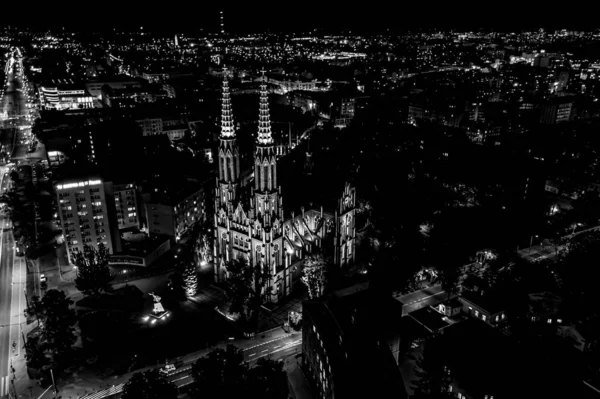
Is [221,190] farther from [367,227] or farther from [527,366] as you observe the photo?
[527,366]

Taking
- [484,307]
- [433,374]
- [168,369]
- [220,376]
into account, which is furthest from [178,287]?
[484,307]

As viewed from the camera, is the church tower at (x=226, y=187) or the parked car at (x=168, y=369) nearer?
the parked car at (x=168, y=369)

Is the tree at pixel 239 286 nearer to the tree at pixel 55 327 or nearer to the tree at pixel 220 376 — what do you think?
the tree at pixel 220 376

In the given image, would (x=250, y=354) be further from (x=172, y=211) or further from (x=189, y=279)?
(x=172, y=211)

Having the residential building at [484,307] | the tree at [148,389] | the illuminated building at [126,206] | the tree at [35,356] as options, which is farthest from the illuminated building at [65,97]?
the residential building at [484,307]

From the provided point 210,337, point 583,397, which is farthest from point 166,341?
point 583,397

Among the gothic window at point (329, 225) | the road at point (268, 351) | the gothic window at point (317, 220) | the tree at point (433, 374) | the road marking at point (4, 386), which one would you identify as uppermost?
the gothic window at point (317, 220)
